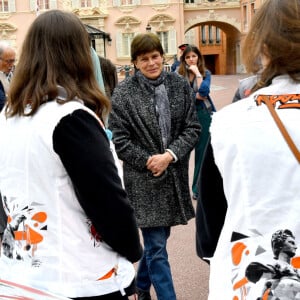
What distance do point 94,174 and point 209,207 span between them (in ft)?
1.31

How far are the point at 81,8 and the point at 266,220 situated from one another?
42.4 meters

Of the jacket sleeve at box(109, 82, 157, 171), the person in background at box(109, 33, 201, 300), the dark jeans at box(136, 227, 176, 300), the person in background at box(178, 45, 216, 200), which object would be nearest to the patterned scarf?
the person in background at box(109, 33, 201, 300)

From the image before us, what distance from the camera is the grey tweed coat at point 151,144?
3.41 m

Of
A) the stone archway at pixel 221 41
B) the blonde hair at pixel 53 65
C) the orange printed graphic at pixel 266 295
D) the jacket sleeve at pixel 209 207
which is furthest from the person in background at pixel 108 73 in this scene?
the stone archway at pixel 221 41

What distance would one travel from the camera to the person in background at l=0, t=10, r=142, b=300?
1920 mm

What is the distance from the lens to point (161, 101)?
3.41 m

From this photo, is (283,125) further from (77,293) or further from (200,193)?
(77,293)

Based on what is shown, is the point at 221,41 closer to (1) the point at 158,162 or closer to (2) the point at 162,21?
(2) the point at 162,21

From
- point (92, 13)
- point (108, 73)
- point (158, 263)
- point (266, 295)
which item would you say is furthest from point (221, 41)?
point (266, 295)

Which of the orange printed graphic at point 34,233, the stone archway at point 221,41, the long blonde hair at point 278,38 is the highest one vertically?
the long blonde hair at point 278,38

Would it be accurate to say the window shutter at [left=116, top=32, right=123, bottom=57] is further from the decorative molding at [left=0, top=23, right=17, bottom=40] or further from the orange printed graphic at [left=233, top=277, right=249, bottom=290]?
the orange printed graphic at [left=233, top=277, right=249, bottom=290]

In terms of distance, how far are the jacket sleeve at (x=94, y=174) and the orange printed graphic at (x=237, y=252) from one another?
0.50 m

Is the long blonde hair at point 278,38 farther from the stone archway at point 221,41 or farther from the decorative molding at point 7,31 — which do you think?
the decorative molding at point 7,31

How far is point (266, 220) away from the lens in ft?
5.05
